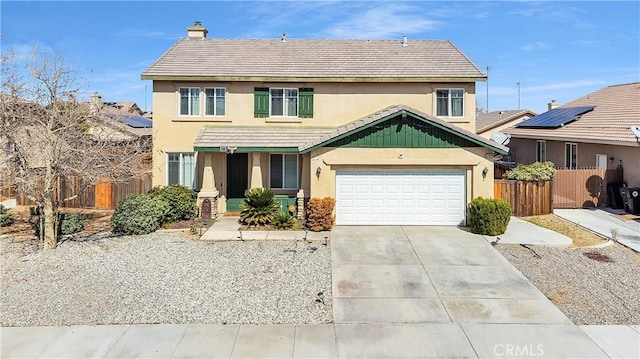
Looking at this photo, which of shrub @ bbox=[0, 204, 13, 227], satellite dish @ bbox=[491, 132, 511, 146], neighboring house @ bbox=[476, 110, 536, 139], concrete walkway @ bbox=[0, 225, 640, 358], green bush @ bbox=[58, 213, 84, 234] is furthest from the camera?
neighboring house @ bbox=[476, 110, 536, 139]

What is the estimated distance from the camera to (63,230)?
14.8 metres

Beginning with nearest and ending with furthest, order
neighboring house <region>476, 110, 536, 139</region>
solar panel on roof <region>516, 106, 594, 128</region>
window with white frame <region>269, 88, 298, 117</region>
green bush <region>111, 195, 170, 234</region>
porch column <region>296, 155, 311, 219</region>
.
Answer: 1. green bush <region>111, 195, 170, 234</region>
2. porch column <region>296, 155, 311, 219</region>
3. window with white frame <region>269, 88, 298, 117</region>
4. solar panel on roof <region>516, 106, 594, 128</region>
5. neighboring house <region>476, 110, 536, 139</region>

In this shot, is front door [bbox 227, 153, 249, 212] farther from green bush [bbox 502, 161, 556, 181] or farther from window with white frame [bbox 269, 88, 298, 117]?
green bush [bbox 502, 161, 556, 181]

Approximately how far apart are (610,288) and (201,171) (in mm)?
15265

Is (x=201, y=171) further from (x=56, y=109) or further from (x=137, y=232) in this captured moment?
(x=56, y=109)

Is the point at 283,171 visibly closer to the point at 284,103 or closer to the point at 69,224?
the point at 284,103

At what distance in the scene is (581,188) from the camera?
1941 centimetres

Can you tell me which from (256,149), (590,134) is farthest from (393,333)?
(590,134)

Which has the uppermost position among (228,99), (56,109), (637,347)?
(228,99)

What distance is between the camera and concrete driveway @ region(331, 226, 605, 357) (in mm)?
7551

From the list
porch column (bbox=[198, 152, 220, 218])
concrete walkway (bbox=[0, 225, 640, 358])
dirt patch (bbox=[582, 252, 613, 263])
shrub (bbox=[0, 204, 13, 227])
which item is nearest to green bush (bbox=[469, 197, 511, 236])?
dirt patch (bbox=[582, 252, 613, 263])

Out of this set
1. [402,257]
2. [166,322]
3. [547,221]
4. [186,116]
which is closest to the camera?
[166,322]

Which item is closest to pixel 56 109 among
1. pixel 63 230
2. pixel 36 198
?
pixel 36 198

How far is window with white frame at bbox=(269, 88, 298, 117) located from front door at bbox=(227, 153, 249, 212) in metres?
2.44
